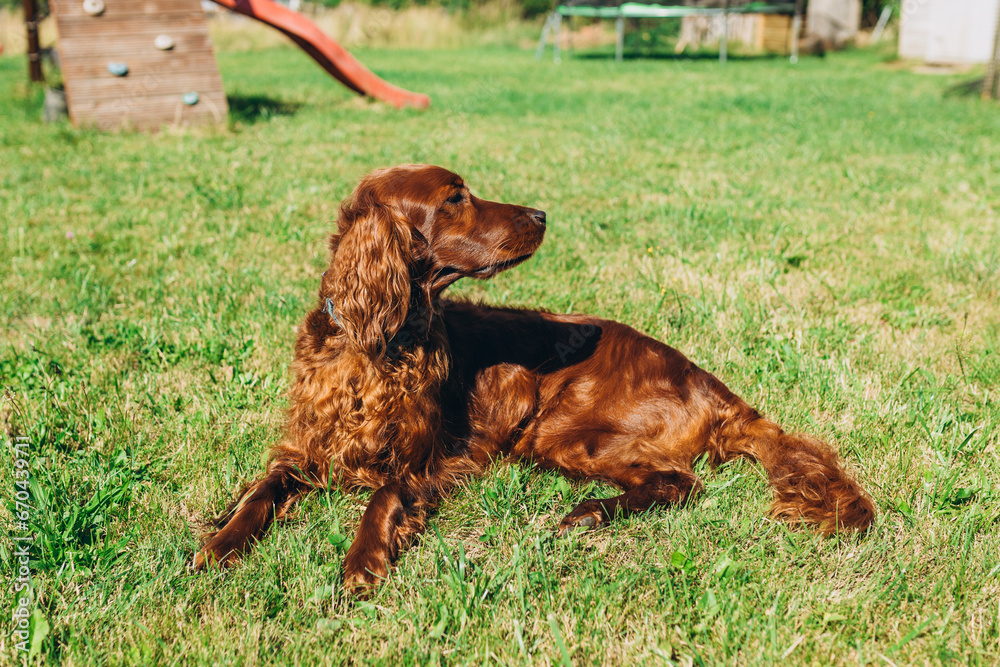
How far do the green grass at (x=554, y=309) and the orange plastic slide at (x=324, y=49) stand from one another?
6.48ft

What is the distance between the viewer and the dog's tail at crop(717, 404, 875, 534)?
6.28ft

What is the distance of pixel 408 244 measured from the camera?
6.75ft

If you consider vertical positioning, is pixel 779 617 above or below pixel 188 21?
below

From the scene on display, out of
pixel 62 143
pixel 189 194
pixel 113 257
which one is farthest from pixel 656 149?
pixel 62 143

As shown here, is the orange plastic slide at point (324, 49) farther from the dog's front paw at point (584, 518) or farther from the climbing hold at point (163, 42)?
the dog's front paw at point (584, 518)

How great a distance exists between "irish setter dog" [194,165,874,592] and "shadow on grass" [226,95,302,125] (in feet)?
20.0

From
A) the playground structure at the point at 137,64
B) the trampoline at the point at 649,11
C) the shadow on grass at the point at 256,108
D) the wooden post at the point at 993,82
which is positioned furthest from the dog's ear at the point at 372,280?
the trampoline at the point at 649,11

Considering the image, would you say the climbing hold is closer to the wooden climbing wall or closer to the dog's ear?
the wooden climbing wall

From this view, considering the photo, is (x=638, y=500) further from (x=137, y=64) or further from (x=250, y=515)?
(x=137, y=64)

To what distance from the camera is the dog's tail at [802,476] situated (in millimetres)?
1913

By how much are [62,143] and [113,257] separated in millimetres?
3221

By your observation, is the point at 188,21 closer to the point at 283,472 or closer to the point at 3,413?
the point at 3,413

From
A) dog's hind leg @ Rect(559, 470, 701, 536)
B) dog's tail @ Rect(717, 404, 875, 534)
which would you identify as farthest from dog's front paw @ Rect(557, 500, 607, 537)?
dog's tail @ Rect(717, 404, 875, 534)

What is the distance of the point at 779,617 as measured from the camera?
1.65 meters
